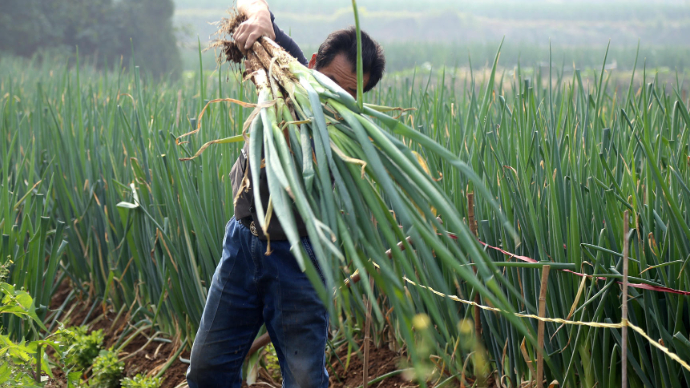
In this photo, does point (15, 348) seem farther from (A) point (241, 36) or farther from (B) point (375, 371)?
(B) point (375, 371)

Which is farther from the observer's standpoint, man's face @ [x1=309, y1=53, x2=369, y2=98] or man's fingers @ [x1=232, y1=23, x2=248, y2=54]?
man's face @ [x1=309, y1=53, x2=369, y2=98]

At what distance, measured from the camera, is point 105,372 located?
1.77m

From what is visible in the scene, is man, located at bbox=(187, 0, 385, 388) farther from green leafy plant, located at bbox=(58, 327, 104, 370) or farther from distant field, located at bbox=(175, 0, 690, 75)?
distant field, located at bbox=(175, 0, 690, 75)

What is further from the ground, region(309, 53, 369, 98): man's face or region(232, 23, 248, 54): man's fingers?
region(232, 23, 248, 54): man's fingers

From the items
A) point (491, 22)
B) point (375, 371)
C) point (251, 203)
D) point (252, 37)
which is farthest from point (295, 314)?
point (491, 22)

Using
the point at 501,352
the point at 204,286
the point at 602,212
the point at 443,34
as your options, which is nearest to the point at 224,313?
the point at 204,286

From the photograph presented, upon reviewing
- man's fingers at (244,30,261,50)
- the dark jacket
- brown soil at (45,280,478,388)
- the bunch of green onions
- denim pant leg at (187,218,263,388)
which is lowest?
brown soil at (45,280,478,388)

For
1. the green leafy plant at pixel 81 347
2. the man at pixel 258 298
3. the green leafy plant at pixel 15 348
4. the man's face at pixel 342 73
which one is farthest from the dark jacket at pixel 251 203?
the green leafy plant at pixel 81 347

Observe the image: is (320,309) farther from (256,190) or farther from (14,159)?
(14,159)

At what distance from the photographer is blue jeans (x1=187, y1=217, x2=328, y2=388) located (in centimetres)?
119

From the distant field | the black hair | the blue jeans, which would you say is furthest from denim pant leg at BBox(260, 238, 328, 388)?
the distant field

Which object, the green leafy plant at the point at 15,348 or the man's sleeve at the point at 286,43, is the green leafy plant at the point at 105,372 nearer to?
the green leafy plant at the point at 15,348

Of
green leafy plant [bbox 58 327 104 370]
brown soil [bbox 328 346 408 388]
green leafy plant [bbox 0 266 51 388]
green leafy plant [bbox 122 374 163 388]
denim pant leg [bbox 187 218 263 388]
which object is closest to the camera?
green leafy plant [bbox 0 266 51 388]

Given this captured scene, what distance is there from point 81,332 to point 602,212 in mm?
1760
